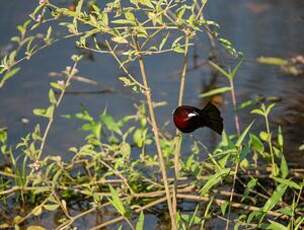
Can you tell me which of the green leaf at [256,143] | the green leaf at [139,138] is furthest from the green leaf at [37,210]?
the green leaf at [256,143]

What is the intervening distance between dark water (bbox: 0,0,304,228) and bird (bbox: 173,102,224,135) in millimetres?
637

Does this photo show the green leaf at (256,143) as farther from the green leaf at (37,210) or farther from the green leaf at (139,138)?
the green leaf at (37,210)

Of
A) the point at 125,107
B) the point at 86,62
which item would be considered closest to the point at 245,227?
the point at 125,107

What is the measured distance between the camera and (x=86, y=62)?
3.27 metres

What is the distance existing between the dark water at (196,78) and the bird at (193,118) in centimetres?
64

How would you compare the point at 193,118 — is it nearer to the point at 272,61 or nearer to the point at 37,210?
the point at 37,210

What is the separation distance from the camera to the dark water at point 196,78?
2.79 meters

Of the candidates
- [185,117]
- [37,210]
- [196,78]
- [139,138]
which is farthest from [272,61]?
[185,117]

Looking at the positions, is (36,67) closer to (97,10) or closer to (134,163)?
(134,163)

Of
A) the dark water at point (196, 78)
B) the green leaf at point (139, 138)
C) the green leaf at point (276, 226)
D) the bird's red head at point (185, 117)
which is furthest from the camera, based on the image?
the dark water at point (196, 78)

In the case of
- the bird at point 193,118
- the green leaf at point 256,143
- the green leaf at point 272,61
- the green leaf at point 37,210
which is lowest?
the green leaf at point 272,61

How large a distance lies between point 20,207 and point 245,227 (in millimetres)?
601

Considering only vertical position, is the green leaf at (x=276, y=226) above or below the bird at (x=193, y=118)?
below

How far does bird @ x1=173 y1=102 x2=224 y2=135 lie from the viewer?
173cm
